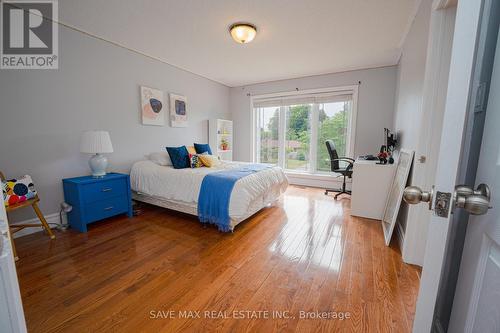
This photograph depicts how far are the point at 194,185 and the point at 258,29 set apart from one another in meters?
2.11

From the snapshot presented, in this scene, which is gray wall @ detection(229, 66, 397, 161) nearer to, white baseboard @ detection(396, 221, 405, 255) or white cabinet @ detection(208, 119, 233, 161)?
white cabinet @ detection(208, 119, 233, 161)

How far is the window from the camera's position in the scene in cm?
437

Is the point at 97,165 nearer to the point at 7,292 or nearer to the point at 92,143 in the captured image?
the point at 92,143

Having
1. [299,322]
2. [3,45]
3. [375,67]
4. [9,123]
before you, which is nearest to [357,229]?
[299,322]

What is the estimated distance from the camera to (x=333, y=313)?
1.35 metres

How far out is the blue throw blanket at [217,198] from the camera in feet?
7.71

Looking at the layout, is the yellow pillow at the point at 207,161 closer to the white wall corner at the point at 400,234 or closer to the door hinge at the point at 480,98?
the white wall corner at the point at 400,234

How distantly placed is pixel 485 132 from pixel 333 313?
4.24 feet

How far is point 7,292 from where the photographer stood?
2.09 ft

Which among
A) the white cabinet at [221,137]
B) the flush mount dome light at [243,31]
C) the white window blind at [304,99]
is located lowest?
the white cabinet at [221,137]

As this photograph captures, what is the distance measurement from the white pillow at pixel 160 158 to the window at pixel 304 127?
2.51m

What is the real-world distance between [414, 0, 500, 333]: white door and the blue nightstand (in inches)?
120

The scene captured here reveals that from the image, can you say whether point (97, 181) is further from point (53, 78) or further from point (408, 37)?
point (408, 37)

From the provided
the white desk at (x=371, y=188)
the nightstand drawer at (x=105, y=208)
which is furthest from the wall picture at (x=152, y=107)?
the white desk at (x=371, y=188)
